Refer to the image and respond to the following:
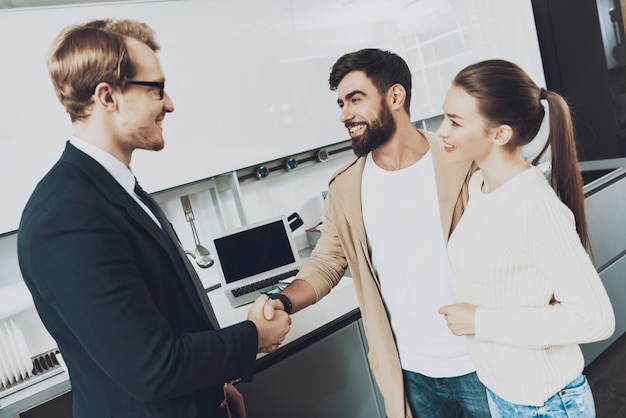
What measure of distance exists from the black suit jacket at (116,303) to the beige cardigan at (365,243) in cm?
42

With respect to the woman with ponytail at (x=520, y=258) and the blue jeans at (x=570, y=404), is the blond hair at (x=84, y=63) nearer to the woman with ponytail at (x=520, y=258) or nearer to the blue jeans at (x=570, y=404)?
the woman with ponytail at (x=520, y=258)

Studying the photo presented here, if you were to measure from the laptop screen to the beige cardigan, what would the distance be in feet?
2.47

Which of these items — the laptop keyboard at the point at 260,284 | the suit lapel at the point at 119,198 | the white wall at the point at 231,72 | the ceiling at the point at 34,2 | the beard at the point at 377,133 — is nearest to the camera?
the suit lapel at the point at 119,198

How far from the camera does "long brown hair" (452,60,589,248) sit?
0.95m

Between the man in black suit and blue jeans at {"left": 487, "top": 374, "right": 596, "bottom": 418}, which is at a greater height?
the man in black suit

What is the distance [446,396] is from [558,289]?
52 cm

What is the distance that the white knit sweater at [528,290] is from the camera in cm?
80

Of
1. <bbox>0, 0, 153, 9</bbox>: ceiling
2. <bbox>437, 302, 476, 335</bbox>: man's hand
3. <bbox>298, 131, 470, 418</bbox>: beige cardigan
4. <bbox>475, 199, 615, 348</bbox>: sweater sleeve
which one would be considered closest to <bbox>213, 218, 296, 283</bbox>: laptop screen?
<bbox>298, 131, 470, 418</bbox>: beige cardigan

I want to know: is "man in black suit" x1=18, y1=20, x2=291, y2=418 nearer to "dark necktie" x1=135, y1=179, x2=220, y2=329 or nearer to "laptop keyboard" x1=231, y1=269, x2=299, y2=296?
"dark necktie" x1=135, y1=179, x2=220, y2=329

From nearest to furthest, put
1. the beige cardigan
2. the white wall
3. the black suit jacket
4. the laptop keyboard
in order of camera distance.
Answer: the black suit jacket < the beige cardigan < the white wall < the laptop keyboard

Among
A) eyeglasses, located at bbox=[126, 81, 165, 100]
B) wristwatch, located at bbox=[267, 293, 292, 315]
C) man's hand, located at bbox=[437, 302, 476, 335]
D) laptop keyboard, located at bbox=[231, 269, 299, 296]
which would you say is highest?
eyeglasses, located at bbox=[126, 81, 165, 100]

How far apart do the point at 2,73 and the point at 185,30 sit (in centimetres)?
70

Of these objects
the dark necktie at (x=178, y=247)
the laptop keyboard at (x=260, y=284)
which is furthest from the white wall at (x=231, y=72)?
the dark necktie at (x=178, y=247)

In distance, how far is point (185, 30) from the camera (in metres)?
A: 1.93
